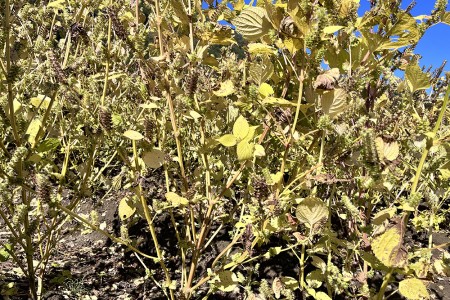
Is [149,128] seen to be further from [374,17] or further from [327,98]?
[374,17]

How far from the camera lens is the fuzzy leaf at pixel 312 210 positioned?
1049mm

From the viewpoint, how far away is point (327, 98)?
104cm

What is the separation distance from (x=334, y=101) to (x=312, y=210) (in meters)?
0.32

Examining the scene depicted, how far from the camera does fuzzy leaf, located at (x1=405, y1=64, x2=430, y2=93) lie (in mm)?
987

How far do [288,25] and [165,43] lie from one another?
59 centimetres

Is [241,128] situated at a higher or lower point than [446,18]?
lower

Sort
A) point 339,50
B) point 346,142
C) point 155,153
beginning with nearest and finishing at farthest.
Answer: point 346,142, point 339,50, point 155,153

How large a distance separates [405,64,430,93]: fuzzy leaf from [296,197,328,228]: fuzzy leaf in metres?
0.42

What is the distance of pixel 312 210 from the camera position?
1069 mm

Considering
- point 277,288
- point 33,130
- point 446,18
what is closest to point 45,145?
point 33,130

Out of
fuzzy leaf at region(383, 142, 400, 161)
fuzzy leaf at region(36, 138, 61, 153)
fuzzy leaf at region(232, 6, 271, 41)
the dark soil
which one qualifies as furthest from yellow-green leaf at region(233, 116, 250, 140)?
the dark soil

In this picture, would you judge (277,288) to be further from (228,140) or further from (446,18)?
(446,18)

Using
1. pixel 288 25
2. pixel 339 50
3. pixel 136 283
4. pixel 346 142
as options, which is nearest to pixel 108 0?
pixel 288 25

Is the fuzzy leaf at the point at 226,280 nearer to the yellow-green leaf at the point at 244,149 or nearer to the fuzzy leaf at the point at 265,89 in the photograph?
the yellow-green leaf at the point at 244,149
